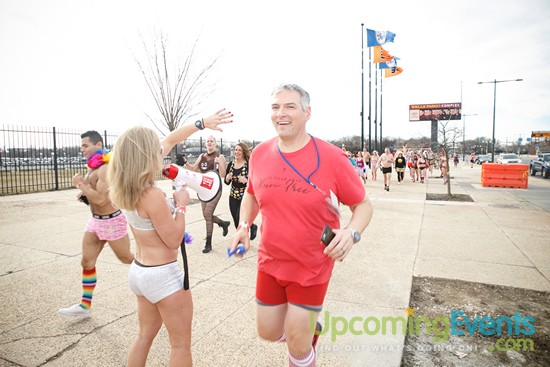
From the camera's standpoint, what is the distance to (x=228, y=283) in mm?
4051

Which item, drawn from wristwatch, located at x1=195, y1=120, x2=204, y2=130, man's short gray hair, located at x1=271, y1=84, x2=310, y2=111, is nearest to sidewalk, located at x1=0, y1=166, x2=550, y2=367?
wristwatch, located at x1=195, y1=120, x2=204, y2=130

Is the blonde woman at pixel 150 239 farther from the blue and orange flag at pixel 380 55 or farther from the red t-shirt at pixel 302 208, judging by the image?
the blue and orange flag at pixel 380 55

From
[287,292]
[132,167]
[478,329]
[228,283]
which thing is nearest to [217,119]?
[132,167]

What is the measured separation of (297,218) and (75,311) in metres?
2.55

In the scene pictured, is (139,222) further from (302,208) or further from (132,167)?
(302,208)

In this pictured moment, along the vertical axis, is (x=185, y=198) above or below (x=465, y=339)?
above

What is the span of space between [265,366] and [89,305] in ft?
6.21

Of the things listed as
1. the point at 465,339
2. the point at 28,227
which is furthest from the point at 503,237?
the point at 28,227

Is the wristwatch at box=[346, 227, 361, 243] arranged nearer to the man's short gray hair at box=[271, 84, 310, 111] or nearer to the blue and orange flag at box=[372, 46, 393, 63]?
the man's short gray hair at box=[271, 84, 310, 111]

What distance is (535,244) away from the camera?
19.2ft

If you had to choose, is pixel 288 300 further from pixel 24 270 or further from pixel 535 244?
pixel 535 244

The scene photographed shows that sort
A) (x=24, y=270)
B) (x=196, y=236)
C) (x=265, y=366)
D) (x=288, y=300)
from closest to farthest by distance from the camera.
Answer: (x=288, y=300), (x=265, y=366), (x=24, y=270), (x=196, y=236)

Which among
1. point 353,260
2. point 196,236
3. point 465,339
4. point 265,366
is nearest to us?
point 265,366

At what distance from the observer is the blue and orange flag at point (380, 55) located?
77.5 feet
